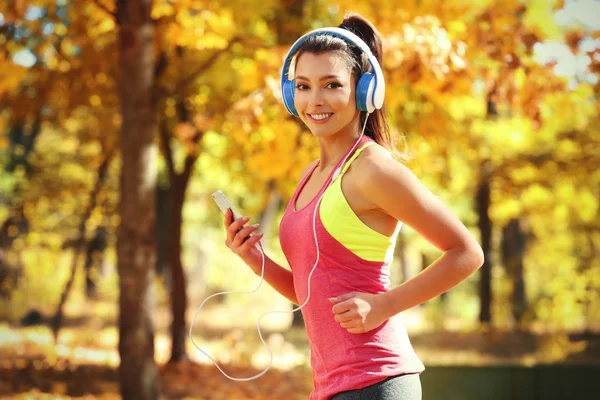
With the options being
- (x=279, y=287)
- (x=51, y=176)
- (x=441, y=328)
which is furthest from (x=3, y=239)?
(x=279, y=287)

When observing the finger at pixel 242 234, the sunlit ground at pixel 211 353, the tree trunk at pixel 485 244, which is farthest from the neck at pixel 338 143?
the tree trunk at pixel 485 244

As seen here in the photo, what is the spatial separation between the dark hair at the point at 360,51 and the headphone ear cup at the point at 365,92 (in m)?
0.04

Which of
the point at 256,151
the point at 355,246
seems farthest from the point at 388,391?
the point at 256,151

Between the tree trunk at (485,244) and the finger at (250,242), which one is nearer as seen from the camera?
the finger at (250,242)

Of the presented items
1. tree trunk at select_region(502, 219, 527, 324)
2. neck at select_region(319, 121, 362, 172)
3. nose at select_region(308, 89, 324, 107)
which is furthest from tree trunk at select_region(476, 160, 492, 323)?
nose at select_region(308, 89, 324, 107)

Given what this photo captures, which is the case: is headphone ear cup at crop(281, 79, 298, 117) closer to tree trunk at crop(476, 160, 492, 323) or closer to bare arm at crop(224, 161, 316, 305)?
bare arm at crop(224, 161, 316, 305)

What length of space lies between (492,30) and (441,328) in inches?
434

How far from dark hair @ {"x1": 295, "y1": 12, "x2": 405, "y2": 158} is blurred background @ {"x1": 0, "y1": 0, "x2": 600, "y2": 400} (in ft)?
0.49

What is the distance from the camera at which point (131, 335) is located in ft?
22.1

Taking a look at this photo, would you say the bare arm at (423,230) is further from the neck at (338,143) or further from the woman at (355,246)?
the neck at (338,143)

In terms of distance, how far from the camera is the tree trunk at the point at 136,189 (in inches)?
259

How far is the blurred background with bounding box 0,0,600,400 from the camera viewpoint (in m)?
6.53

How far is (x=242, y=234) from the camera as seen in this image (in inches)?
82.6

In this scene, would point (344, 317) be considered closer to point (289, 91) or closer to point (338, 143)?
point (338, 143)
